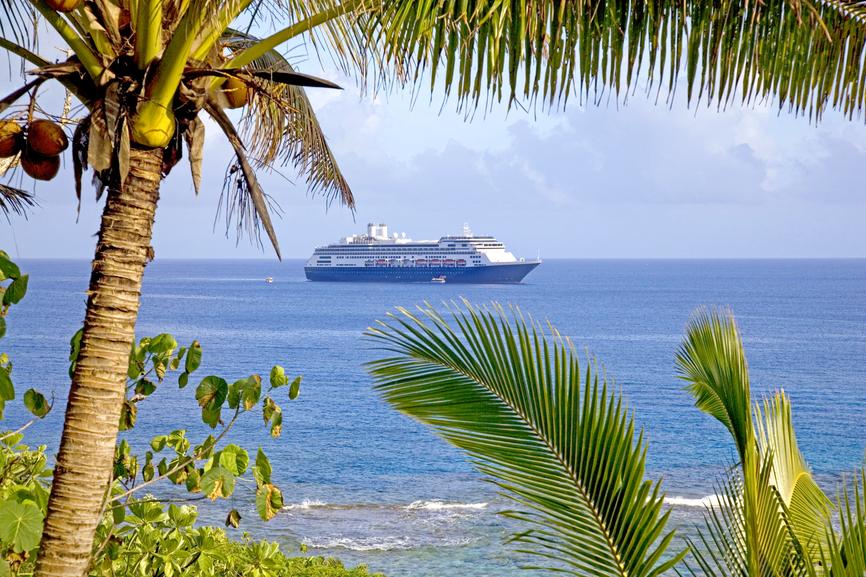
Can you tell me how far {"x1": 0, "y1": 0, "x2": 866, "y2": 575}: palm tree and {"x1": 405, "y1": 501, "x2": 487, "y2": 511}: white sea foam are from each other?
17548 mm

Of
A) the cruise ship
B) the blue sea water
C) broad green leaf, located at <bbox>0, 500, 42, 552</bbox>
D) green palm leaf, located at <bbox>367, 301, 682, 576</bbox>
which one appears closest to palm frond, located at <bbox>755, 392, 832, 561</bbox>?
green palm leaf, located at <bbox>367, 301, 682, 576</bbox>

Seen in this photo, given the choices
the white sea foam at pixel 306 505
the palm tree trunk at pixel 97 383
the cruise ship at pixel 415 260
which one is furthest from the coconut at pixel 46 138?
the cruise ship at pixel 415 260

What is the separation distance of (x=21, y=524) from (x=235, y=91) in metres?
1.05

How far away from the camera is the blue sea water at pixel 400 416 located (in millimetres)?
17156

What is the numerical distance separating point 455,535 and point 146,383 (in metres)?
14.7

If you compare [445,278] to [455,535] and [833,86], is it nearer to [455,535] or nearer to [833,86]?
[455,535]

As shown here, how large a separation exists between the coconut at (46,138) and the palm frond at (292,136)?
0.80 m

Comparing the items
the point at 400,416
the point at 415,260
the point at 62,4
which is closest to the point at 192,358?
the point at 62,4

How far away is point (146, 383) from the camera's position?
260 cm

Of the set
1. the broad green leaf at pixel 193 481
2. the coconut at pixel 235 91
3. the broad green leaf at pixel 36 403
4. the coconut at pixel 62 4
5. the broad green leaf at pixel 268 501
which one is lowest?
the broad green leaf at pixel 268 501

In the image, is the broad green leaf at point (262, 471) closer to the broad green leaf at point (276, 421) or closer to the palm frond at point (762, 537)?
the broad green leaf at point (276, 421)

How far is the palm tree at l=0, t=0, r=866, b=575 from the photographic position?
1829 mm

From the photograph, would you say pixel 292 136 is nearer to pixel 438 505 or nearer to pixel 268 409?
pixel 268 409

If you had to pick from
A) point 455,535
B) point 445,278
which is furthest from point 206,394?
point 445,278
